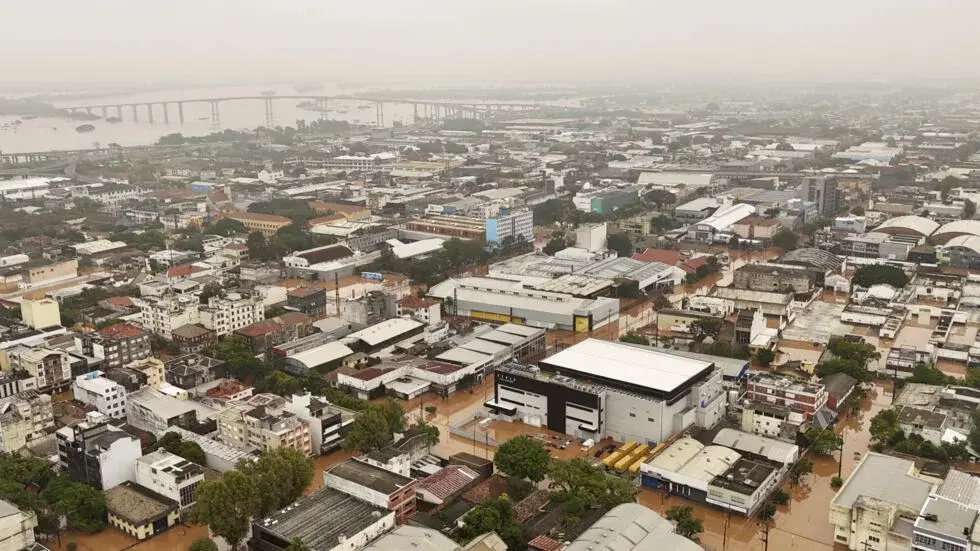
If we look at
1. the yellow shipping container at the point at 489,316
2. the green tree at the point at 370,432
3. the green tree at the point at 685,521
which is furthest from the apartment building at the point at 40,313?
the green tree at the point at 685,521

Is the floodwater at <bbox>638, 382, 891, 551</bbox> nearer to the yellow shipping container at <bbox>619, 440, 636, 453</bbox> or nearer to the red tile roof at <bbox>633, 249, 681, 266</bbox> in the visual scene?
the yellow shipping container at <bbox>619, 440, 636, 453</bbox>

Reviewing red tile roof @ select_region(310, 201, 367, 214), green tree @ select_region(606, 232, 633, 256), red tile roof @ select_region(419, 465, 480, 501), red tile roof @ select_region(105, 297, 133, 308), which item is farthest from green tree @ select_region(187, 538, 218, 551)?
red tile roof @ select_region(310, 201, 367, 214)

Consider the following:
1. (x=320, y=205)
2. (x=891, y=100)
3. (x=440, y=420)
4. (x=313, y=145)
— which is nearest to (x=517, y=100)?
(x=891, y=100)

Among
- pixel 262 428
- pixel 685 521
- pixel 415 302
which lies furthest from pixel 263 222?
pixel 685 521

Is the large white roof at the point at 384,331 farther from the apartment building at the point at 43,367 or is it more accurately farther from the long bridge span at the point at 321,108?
the long bridge span at the point at 321,108

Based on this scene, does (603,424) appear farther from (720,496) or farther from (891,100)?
(891,100)
